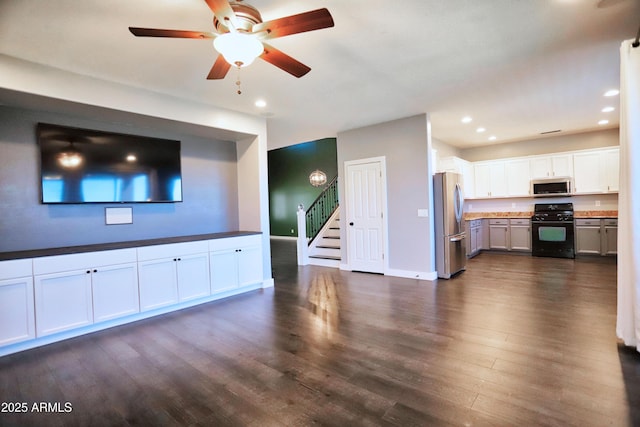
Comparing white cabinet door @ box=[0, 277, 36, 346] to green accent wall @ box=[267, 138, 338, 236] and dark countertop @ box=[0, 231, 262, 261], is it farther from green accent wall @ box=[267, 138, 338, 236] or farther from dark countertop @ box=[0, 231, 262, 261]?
green accent wall @ box=[267, 138, 338, 236]

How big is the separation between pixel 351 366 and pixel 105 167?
148 inches

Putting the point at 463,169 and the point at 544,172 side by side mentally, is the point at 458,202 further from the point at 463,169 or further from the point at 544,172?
the point at 544,172

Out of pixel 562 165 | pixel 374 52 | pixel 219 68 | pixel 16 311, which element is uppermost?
pixel 374 52

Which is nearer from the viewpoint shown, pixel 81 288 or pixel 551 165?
pixel 81 288

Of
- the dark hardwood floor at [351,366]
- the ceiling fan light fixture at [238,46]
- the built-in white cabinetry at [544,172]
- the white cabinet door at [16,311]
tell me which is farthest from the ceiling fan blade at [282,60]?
the built-in white cabinetry at [544,172]

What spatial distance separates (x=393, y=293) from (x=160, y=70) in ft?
13.2

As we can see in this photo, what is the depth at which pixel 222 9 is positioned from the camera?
1.82 m

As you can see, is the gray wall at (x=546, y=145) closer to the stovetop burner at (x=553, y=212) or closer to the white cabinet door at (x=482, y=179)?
the white cabinet door at (x=482, y=179)

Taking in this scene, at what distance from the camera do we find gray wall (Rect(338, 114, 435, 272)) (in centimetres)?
523

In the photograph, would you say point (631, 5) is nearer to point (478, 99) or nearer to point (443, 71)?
point (443, 71)

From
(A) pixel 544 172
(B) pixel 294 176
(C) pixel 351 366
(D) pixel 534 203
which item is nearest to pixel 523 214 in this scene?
(D) pixel 534 203

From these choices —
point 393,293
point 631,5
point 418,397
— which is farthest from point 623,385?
point 631,5

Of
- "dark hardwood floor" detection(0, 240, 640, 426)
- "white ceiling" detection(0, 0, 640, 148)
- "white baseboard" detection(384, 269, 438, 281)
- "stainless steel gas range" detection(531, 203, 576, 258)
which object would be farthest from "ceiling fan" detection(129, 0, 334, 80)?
"stainless steel gas range" detection(531, 203, 576, 258)

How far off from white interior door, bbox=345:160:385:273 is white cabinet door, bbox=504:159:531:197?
13.3 feet
